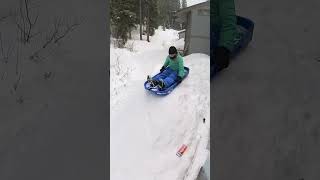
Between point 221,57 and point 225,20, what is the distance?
0.16 meters

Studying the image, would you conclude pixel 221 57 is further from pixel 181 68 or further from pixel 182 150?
pixel 182 150

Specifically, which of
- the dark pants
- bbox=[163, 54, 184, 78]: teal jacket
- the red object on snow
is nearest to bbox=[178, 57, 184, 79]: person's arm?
bbox=[163, 54, 184, 78]: teal jacket

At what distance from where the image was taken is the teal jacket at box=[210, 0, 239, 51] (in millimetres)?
1512

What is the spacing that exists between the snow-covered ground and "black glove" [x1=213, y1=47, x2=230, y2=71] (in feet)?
0.20

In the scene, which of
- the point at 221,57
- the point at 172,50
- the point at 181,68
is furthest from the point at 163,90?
the point at 221,57

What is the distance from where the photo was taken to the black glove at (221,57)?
156 cm

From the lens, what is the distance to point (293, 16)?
152cm

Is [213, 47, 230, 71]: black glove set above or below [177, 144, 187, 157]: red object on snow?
above
